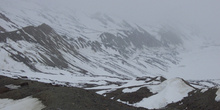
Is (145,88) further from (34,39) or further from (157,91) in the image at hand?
(34,39)

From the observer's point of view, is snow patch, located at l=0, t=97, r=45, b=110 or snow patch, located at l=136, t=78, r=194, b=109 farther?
snow patch, located at l=136, t=78, r=194, b=109

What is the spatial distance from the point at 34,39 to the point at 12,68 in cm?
6815

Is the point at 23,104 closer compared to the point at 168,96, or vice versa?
the point at 23,104

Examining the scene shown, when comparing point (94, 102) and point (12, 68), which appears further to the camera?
point (12, 68)

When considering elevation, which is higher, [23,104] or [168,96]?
[168,96]

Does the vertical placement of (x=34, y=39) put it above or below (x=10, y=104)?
above

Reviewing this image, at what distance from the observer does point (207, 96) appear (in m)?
29.1

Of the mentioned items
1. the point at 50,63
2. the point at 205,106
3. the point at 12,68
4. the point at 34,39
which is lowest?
the point at 205,106

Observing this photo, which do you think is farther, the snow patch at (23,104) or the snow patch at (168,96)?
the snow patch at (168,96)

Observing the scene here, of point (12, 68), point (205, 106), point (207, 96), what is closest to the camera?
point (205, 106)

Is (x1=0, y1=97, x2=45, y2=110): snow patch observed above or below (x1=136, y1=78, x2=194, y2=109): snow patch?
below

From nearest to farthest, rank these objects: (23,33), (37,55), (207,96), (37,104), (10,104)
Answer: (37,104)
(10,104)
(207,96)
(37,55)
(23,33)

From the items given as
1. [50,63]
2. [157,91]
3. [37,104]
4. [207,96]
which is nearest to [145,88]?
[157,91]

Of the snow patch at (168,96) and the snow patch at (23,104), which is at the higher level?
the snow patch at (168,96)
